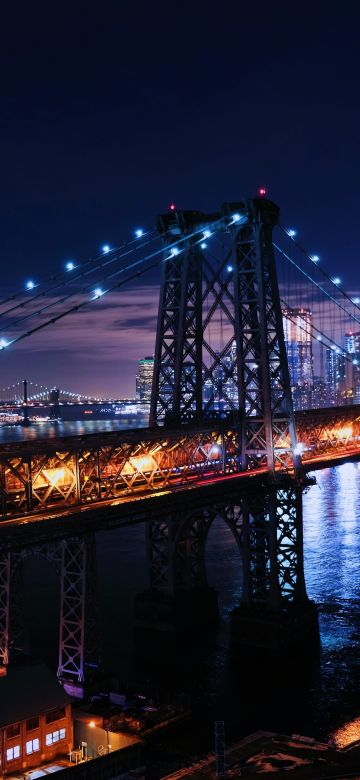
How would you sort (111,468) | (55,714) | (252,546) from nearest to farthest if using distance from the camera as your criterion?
(55,714) → (111,468) → (252,546)

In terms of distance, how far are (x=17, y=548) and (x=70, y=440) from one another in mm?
6291

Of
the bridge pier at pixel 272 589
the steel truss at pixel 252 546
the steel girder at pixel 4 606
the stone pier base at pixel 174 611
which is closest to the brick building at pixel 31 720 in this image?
the steel girder at pixel 4 606

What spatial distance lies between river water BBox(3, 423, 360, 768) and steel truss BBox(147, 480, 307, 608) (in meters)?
2.69

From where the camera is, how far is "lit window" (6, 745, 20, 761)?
25984mm

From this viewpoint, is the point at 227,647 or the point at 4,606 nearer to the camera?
the point at 4,606

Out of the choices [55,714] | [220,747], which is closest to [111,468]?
[55,714]

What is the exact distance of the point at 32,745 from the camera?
26.7 m

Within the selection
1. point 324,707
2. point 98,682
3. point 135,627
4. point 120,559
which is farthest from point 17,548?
point 120,559

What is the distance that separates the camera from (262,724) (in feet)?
105

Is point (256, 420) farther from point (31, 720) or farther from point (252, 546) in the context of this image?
point (31, 720)

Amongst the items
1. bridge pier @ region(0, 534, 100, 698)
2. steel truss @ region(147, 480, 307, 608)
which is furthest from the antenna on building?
steel truss @ region(147, 480, 307, 608)

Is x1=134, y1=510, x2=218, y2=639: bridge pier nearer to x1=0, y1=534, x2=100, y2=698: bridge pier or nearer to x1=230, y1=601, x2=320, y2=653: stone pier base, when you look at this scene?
x1=230, y1=601, x2=320, y2=653: stone pier base

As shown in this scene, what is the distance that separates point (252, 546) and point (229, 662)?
552 centimetres

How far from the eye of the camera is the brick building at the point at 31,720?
26.1 meters
